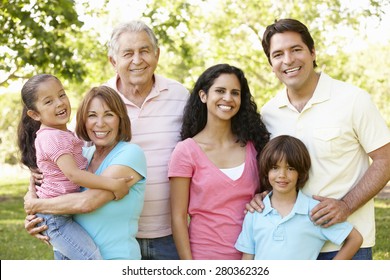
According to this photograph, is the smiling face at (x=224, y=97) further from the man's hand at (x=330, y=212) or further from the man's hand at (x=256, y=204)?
the man's hand at (x=330, y=212)

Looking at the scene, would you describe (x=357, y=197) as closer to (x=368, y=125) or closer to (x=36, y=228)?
(x=368, y=125)

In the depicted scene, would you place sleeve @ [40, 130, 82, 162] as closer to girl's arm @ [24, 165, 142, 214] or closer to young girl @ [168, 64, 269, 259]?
girl's arm @ [24, 165, 142, 214]

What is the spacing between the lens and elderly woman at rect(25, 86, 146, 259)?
3.68 metres

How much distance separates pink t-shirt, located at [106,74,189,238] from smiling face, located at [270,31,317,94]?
2.82 ft

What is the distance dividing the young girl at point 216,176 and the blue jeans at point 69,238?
65cm

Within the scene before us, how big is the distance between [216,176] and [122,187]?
0.67m

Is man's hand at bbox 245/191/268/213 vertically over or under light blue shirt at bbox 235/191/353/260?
over

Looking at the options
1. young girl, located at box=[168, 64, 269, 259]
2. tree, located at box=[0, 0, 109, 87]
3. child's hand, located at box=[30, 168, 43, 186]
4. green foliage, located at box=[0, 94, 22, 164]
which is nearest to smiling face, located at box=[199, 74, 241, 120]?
young girl, located at box=[168, 64, 269, 259]

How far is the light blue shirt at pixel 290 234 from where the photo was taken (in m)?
3.86

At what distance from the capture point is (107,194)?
12.0ft
